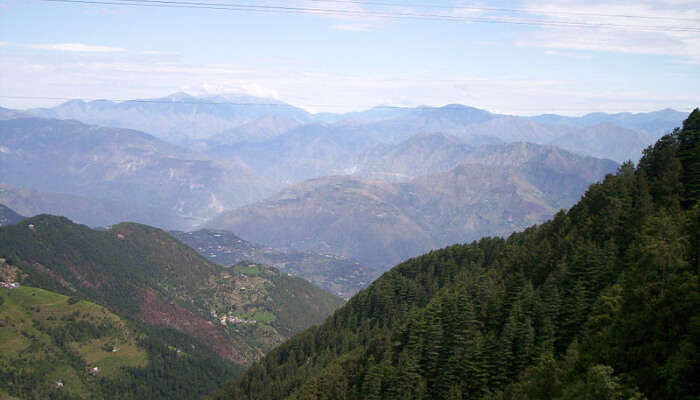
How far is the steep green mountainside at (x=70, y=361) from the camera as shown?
161 meters

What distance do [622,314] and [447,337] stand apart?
2920cm

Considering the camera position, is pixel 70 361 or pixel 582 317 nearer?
pixel 582 317

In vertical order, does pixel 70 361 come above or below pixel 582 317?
below

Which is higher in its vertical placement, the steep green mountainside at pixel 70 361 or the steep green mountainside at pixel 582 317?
the steep green mountainside at pixel 582 317

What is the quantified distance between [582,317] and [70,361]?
176661mm

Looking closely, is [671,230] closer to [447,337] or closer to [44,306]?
[447,337]

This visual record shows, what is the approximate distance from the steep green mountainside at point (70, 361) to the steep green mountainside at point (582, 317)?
119 metres

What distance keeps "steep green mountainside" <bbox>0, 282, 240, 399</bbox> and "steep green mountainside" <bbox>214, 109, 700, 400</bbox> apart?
119411 mm

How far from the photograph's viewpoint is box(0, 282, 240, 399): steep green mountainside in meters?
161

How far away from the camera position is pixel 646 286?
4500 cm

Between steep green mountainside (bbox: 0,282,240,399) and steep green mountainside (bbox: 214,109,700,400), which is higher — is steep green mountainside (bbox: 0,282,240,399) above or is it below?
below

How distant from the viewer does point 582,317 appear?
60125 mm

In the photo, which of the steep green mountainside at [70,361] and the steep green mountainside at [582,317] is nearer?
the steep green mountainside at [582,317]

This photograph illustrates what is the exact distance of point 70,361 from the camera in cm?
17638
